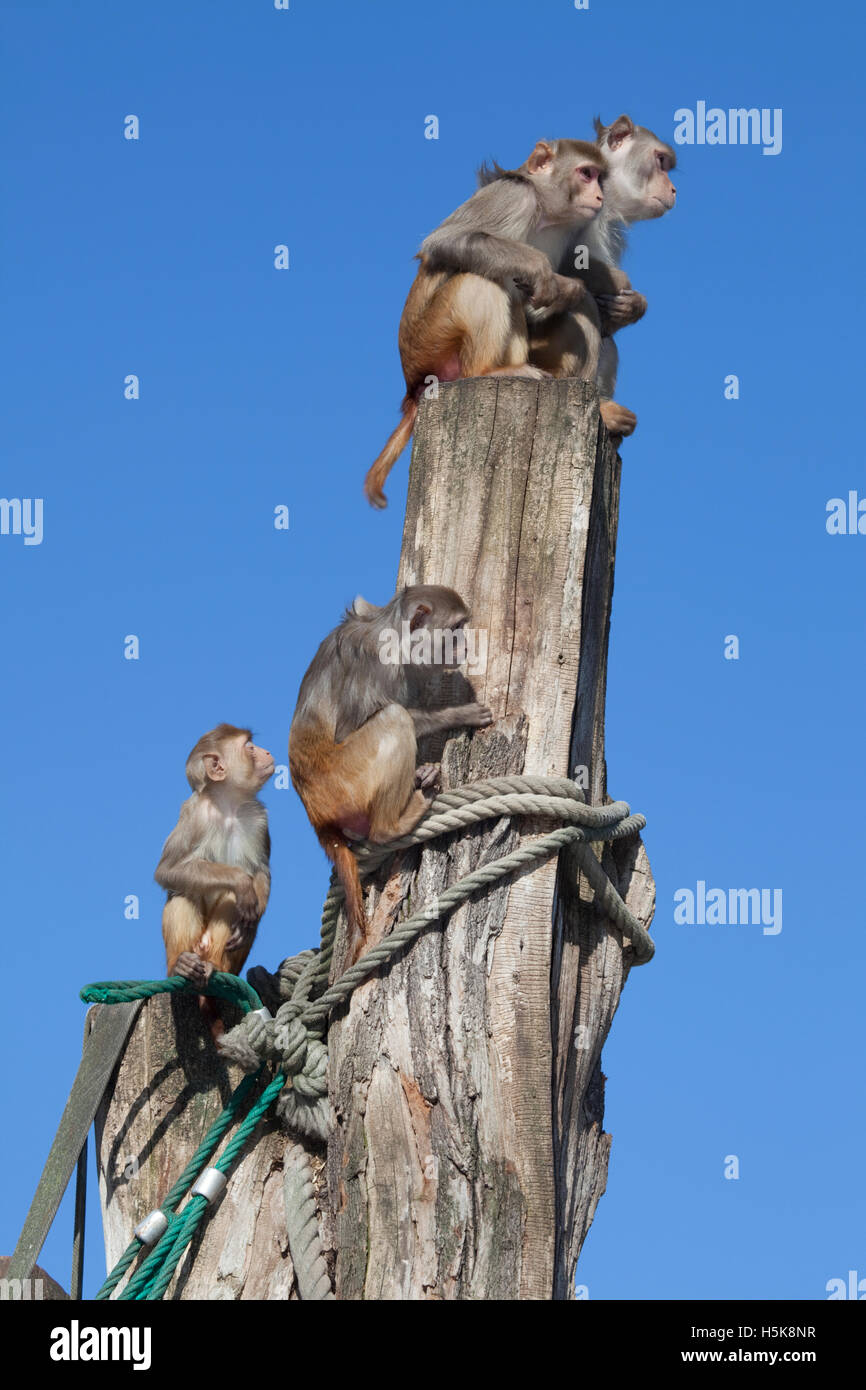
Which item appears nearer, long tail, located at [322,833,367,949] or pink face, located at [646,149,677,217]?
long tail, located at [322,833,367,949]

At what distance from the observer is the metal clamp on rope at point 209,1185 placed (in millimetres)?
4738

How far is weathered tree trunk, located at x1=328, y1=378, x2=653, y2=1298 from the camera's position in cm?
428

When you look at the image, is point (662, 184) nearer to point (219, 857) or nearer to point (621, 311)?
point (621, 311)

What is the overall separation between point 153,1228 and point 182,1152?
0.31 metres

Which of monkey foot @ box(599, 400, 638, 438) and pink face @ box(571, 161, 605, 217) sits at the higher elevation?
pink face @ box(571, 161, 605, 217)

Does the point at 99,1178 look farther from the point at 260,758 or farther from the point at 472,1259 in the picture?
the point at 260,758

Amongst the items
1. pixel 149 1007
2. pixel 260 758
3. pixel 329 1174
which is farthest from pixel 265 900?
pixel 329 1174

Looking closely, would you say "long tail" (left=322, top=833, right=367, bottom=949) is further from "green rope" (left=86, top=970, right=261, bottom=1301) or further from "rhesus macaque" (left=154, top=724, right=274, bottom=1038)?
"rhesus macaque" (left=154, top=724, right=274, bottom=1038)

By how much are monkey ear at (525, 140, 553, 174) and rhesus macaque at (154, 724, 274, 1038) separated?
3.21m

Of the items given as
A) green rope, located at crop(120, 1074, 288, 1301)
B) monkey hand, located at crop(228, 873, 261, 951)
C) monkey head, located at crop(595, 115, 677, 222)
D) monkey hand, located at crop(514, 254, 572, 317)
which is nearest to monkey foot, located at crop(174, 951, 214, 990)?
green rope, located at crop(120, 1074, 288, 1301)

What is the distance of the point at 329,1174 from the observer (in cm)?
465

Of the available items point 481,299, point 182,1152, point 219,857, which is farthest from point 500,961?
point 481,299

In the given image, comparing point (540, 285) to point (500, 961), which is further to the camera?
point (540, 285)

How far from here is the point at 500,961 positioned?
4.43 meters
